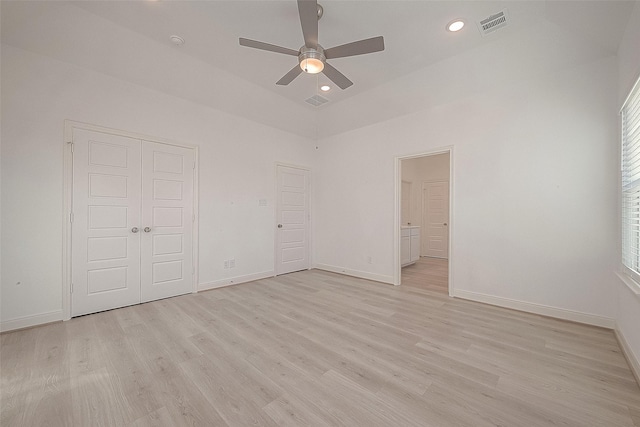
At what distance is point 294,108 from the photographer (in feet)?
14.9

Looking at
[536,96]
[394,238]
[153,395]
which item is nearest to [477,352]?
[394,238]

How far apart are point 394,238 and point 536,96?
274 cm

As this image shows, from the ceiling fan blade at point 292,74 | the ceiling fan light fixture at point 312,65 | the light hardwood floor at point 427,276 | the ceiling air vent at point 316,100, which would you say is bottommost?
the light hardwood floor at point 427,276

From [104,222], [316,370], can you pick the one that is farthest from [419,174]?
[104,222]

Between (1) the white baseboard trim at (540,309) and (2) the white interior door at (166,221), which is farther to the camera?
(2) the white interior door at (166,221)

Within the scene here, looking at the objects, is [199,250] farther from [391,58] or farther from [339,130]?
[391,58]

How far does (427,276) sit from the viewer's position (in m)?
5.04

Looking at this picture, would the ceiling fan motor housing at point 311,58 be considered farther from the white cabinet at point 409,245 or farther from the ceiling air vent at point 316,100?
the white cabinet at point 409,245

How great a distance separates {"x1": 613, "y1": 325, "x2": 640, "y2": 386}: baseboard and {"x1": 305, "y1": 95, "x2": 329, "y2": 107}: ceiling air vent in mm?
4589

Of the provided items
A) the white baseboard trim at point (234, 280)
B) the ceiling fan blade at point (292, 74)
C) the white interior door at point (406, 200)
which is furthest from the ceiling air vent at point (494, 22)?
the white interior door at point (406, 200)

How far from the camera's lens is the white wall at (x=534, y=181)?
2725 millimetres

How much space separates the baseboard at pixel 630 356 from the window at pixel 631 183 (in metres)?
0.61

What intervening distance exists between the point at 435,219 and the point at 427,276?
127 inches

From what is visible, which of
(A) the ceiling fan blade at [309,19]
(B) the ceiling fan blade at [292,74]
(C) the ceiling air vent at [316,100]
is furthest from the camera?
(C) the ceiling air vent at [316,100]
